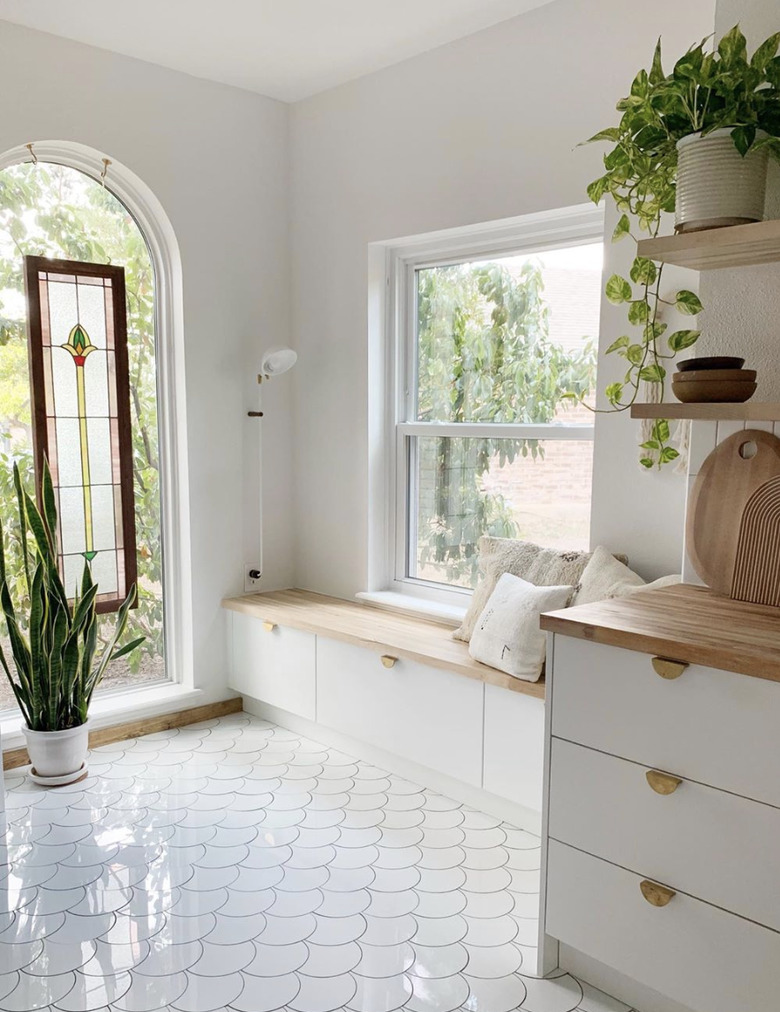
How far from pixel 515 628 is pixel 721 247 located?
1.22 m

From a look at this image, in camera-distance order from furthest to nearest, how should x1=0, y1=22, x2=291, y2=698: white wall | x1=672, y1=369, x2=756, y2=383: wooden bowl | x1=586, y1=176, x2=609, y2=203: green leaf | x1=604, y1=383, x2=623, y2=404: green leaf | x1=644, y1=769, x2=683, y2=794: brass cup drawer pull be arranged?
1. x1=0, y1=22, x2=291, y2=698: white wall
2. x1=604, y1=383, x2=623, y2=404: green leaf
3. x1=586, y1=176, x2=609, y2=203: green leaf
4. x1=672, y1=369, x2=756, y2=383: wooden bowl
5. x1=644, y1=769, x2=683, y2=794: brass cup drawer pull

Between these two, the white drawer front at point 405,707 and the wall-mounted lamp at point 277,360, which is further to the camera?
the wall-mounted lamp at point 277,360

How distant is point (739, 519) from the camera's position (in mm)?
2008

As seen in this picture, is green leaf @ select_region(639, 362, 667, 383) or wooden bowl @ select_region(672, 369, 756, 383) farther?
green leaf @ select_region(639, 362, 667, 383)

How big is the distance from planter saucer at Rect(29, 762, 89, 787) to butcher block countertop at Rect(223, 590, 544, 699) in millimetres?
871

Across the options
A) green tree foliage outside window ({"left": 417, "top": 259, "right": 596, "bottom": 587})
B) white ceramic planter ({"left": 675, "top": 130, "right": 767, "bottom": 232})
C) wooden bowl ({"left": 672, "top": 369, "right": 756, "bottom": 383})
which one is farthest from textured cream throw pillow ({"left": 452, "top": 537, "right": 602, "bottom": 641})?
white ceramic planter ({"left": 675, "top": 130, "right": 767, "bottom": 232})

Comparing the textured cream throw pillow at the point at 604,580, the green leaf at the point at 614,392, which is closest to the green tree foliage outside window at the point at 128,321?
the textured cream throw pillow at the point at 604,580

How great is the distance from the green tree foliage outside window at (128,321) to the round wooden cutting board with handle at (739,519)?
7.40 feet

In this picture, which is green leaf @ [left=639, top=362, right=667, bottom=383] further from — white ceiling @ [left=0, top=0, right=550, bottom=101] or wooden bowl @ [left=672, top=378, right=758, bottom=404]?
white ceiling @ [left=0, top=0, right=550, bottom=101]

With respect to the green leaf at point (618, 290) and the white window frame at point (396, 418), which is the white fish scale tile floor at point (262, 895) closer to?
the white window frame at point (396, 418)

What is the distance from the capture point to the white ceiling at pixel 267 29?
8.95 feet

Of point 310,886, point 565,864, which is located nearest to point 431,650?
point 310,886

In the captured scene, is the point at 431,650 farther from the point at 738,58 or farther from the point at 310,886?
the point at 738,58

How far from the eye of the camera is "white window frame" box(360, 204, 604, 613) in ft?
10.9
